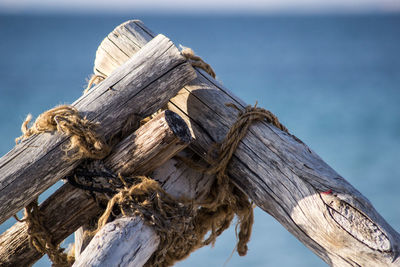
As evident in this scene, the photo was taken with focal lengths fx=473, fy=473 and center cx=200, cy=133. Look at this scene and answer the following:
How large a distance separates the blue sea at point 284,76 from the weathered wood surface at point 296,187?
12.7ft

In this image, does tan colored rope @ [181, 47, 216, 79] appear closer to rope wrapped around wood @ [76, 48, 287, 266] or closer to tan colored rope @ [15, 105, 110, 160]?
rope wrapped around wood @ [76, 48, 287, 266]

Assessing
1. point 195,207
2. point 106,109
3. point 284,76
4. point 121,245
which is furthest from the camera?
point 284,76

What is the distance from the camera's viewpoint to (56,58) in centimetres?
1097

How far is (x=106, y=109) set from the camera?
1414mm

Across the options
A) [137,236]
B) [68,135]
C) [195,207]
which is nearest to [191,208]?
[195,207]

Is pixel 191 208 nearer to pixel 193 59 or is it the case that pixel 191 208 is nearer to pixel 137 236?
pixel 137 236

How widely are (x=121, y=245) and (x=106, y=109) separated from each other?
15.9 inches

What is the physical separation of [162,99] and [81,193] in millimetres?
380

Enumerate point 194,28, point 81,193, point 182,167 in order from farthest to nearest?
point 194,28 → point 182,167 → point 81,193

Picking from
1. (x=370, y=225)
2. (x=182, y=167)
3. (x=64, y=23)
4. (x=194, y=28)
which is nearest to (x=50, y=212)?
(x=182, y=167)

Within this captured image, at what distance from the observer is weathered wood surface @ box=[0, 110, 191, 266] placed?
1.36 meters

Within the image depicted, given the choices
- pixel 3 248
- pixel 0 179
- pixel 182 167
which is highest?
pixel 182 167

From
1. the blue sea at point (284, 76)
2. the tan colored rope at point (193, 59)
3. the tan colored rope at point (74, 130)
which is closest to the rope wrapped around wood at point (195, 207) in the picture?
the tan colored rope at point (193, 59)

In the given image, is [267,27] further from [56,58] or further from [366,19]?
[56,58]
